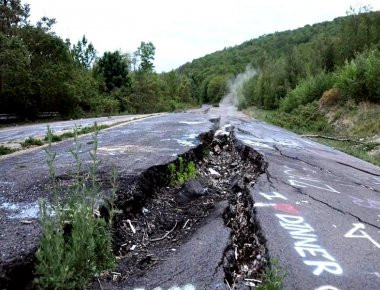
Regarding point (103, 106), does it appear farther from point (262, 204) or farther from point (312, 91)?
point (262, 204)

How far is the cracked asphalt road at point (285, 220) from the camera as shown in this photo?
9.71 ft

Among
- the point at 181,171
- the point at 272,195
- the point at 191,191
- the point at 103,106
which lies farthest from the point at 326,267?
the point at 103,106

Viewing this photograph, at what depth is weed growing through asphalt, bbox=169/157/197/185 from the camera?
5.63 metres

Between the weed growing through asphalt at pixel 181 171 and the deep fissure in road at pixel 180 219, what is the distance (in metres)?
0.10

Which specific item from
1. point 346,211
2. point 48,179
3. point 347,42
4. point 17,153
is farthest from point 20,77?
point 347,42

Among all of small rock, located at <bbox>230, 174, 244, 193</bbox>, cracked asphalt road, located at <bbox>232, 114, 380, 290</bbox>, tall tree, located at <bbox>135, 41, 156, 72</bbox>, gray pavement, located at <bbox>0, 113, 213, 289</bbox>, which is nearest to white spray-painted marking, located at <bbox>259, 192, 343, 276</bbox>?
cracked asphalt road, located at <bbox>232, 114, 380, 290</bbox>

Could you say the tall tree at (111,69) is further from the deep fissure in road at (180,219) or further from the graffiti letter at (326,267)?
the graffiti letter at (326,267)

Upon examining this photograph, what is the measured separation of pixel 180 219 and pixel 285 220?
1.08 meters

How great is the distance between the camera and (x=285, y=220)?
4258 millimetres

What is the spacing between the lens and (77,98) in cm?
2647

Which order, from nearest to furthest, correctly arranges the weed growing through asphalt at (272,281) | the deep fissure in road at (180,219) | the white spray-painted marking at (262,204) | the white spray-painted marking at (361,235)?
the weed growing through asphalt at (272,281), the deep fissure in road at (180,219), the white spray-painted marking at (361,235), the white spray-painted marking at (262,204)

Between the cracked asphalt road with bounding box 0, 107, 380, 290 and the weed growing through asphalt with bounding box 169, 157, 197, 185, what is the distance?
0.20m

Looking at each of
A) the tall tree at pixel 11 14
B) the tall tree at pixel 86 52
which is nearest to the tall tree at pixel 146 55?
the tall tree at pixel 86 52

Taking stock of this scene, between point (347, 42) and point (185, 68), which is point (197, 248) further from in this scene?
point (185, 68)
